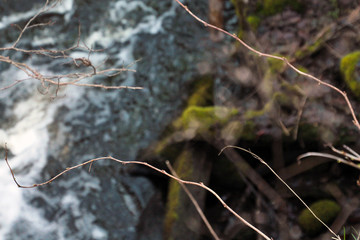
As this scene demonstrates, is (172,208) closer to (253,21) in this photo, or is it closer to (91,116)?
(91,116)

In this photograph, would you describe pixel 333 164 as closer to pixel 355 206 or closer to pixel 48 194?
pixel 355 206

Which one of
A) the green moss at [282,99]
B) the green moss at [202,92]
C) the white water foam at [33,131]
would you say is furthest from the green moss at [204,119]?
the white water foam at [33,131]

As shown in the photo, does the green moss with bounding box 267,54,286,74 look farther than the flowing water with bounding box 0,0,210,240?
Yes

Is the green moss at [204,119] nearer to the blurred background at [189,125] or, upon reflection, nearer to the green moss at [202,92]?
the blurred background at [189,125]

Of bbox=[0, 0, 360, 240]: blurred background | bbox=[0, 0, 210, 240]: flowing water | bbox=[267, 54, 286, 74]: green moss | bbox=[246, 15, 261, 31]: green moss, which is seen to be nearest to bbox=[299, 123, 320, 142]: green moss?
bbox=[0, 0, 360, 240]: blurred background

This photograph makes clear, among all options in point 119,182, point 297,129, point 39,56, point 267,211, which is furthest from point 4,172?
point 297,129

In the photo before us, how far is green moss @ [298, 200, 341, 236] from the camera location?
123 inches

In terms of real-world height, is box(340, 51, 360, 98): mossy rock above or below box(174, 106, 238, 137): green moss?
above

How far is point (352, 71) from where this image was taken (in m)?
3.37

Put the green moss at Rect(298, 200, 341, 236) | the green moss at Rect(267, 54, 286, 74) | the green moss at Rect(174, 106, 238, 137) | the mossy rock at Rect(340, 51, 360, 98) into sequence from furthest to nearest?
the green moss at Rect(267, 54, 286, 74), the green moss at Rect(174, 106, 238, 137), the mossy rock at Rect(340, 51, 360, 98), the green moss at Rect(298, 200, 341, 236)

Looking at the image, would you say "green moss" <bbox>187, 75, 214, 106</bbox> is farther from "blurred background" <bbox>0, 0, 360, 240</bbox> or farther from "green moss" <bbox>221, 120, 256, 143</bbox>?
"green moss" <bbox>221, 120, 256, 143</bbox>

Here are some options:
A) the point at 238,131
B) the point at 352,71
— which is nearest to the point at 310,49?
the point at 352,71

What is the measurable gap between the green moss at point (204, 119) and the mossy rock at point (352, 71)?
1115mm

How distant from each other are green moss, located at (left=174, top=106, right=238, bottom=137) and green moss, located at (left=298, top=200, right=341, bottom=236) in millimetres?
1151
